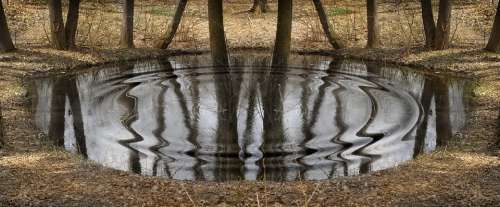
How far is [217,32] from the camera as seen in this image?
2117 cm

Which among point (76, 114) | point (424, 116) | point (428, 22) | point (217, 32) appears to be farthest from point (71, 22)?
point (424, 116)

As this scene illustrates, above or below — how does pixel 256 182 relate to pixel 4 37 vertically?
below

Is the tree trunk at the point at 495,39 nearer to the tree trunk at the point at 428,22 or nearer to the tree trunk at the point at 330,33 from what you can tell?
the tree trunk at the point at 428,22

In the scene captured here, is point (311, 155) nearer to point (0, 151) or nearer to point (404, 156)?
point (404, 156)

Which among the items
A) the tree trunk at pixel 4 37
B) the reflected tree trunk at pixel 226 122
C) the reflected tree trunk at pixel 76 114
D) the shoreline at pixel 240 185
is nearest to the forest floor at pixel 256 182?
the shoreline at pixel 240 185

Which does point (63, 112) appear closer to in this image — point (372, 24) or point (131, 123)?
point (131, 123)

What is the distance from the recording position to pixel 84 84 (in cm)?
1884

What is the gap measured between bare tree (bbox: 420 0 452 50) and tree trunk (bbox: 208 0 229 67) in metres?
6.63

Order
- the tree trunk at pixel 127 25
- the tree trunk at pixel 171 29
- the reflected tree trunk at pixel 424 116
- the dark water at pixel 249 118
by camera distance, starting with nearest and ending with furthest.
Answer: the dark water at pixel 249 118 < the reflected tree trunk at pixel 424 116 < the tree trunk at pixel 127 25 < the tree trunk at pixel 171 29

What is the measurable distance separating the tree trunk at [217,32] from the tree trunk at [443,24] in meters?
6.85

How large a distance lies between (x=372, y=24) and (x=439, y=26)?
2.32 m

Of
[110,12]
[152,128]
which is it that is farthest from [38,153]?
[110,12]

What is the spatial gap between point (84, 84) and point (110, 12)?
11967 millimetres

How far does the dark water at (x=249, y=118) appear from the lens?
12.4m
